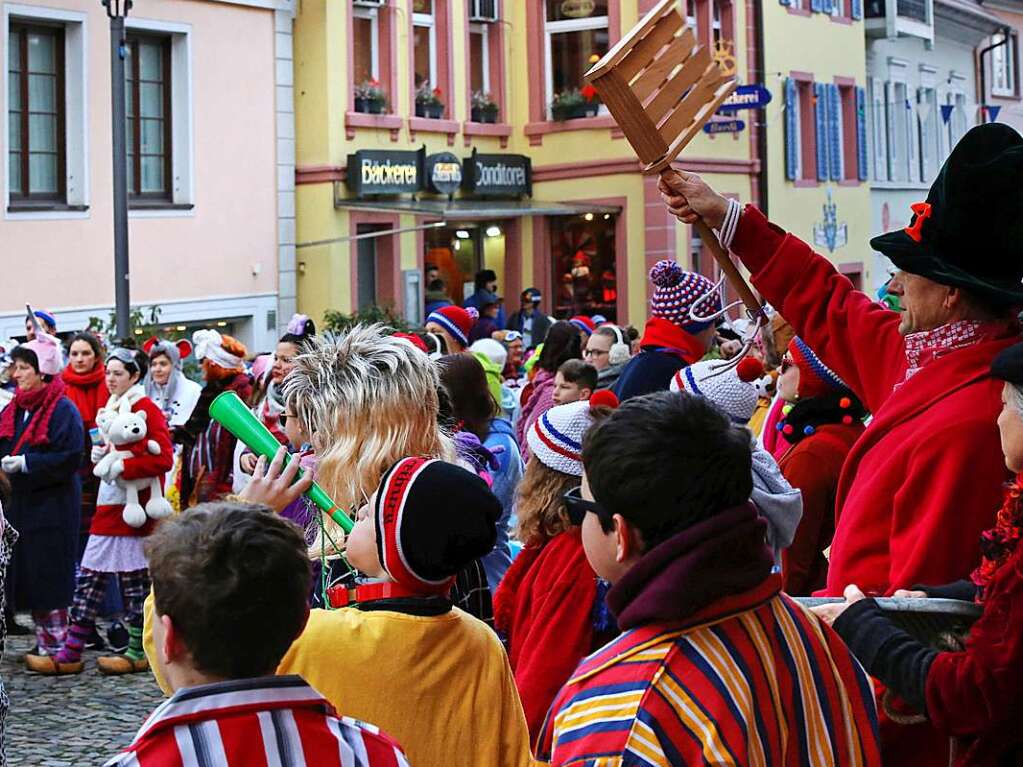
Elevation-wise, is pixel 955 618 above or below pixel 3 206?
below

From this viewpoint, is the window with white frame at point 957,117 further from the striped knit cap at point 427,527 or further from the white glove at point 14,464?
the striped knit cap at point 427,527

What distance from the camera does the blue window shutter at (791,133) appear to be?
92.1 feet

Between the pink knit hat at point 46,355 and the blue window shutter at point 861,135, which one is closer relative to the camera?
the pink knit hat at point 46,355

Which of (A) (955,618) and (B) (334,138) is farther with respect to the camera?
(B) (334,138)

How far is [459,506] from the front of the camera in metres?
3.06

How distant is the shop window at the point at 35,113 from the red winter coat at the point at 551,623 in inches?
524

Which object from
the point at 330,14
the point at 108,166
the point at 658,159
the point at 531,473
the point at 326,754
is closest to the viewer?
the point at 326,754

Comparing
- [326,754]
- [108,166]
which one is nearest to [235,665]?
[326,754]

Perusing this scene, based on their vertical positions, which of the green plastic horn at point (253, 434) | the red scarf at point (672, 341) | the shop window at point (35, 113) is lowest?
the green plastic horn at point (253, 434)

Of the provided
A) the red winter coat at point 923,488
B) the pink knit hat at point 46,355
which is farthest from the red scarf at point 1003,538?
the pink knit hat at point 46,355

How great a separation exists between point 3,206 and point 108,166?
1.51 metres

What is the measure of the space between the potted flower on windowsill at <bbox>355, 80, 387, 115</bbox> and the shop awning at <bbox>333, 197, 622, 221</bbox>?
3.76 feet

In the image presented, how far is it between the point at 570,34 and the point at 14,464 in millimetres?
17154

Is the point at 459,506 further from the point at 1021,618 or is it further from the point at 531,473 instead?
the point at 531,473
